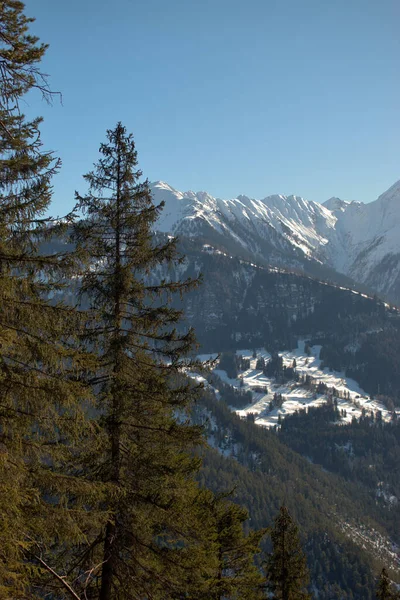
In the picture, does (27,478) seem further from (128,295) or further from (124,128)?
(124,128)

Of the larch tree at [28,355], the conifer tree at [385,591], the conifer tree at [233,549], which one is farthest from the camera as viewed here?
the conifer tree at [385,591]

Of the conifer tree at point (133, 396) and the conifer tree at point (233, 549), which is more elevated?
the conifer tree at point (133, 396)

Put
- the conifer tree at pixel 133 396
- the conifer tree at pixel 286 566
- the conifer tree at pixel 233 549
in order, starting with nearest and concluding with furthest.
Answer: the conifer tree at pixel 133 396 → the conifer tree at pixel 233 549 → the conifer tree at pixel 286 566

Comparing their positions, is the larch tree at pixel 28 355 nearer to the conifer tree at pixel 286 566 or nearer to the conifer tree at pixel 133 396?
the conifer tree at pixel 133 396

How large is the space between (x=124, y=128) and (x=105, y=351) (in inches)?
287

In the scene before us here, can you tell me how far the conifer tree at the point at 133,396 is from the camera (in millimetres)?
11977

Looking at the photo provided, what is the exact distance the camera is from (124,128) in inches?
547

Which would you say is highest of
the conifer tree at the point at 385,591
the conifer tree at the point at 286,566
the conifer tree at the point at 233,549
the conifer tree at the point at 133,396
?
the conifer tree at the point at 133,396

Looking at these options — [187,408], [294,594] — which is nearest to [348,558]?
[294,594]

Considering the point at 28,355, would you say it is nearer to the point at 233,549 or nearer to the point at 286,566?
the point at 233,549

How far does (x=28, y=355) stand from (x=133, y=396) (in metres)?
4.79

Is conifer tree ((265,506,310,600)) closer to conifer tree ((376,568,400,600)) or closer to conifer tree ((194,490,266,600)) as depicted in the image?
conifer tree ((194,490,266,600))

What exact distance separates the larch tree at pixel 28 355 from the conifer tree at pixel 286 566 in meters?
18.7

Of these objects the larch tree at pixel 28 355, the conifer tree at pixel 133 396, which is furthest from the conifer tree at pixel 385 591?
the larch tree at pixel 28 355
